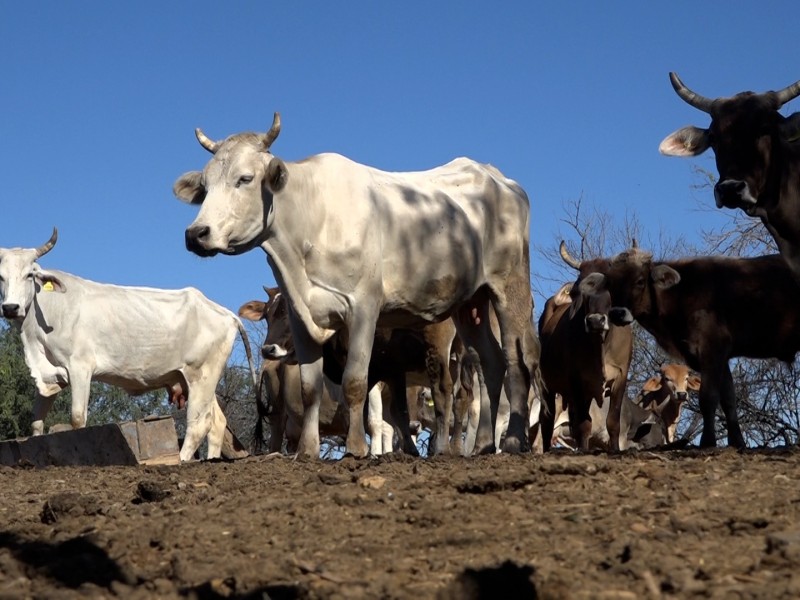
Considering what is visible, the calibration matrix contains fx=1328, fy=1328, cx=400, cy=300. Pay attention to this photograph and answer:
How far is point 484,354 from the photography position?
40.7ft

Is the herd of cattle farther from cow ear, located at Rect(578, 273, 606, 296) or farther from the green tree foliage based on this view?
the green tree foliage

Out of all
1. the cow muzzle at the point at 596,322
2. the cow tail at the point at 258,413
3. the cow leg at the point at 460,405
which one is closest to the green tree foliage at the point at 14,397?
the cow tail at the point at 258,413

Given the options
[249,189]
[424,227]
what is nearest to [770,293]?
[424,227]

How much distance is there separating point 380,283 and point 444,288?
841 millimetres

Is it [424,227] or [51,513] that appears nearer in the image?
[51,513]

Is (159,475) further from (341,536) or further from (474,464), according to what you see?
(341,536)

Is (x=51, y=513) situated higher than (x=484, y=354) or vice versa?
(x=484, y=354)

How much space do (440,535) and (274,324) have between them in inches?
426

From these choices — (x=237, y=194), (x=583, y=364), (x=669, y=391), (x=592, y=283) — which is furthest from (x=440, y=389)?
(x=669, y=391)

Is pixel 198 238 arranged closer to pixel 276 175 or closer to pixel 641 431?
pixel 276 175

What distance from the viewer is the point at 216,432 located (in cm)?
1906

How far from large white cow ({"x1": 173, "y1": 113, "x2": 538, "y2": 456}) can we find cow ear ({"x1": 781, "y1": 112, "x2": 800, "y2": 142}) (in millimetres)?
2581

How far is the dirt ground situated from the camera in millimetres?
4391

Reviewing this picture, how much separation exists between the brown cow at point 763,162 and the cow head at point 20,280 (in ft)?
35.5
